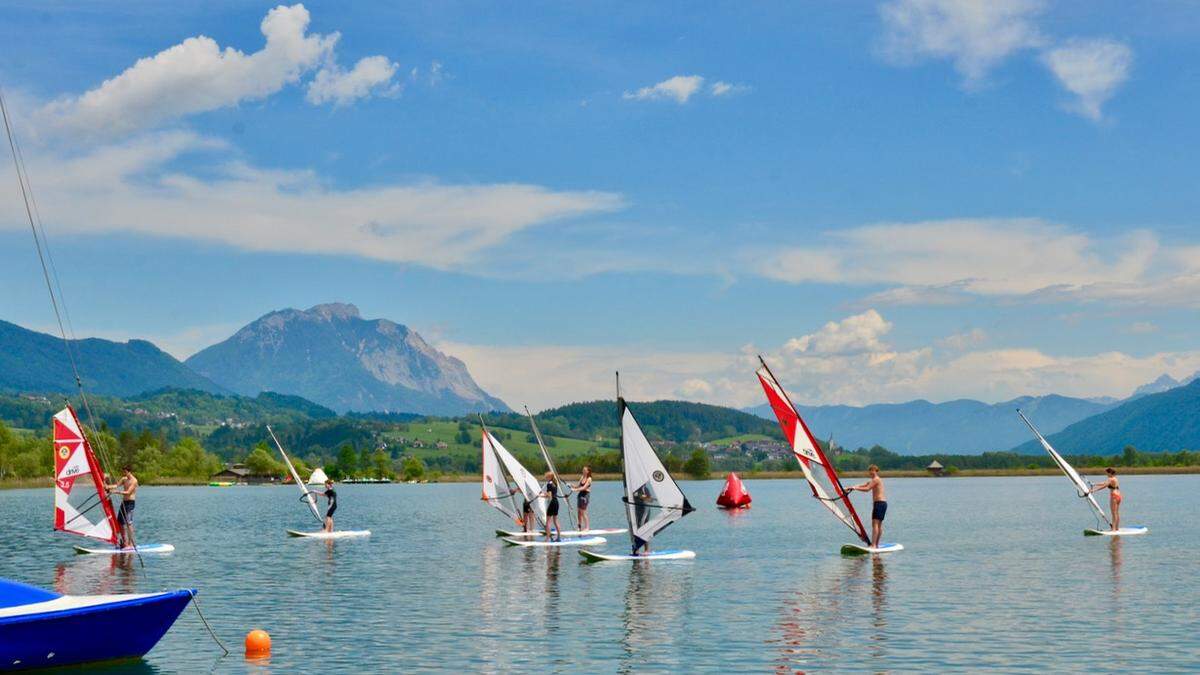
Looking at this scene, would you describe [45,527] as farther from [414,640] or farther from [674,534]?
[414,640]

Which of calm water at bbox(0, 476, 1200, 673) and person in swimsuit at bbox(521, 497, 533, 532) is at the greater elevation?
person in swimsuit at bbox(521, 497, 533, 532)

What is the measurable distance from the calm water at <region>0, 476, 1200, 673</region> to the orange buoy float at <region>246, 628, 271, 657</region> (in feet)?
1.20

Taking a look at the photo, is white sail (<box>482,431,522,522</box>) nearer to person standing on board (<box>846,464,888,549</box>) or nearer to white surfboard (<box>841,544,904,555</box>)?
white surfboard (<box>841,544,904,555</box>)

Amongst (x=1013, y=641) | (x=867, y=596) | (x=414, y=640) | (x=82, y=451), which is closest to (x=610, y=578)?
(x=867, y=596)

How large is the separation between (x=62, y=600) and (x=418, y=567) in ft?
75.1

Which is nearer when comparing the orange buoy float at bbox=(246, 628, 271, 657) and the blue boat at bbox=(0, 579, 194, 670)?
the blue boat at bbox=(0, 579, 194, 670)

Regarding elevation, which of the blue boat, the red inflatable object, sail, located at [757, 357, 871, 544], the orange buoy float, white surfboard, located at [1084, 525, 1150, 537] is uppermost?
sail, located at [757, 357, 871, 544]

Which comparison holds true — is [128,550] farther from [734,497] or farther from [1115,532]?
[734,497]

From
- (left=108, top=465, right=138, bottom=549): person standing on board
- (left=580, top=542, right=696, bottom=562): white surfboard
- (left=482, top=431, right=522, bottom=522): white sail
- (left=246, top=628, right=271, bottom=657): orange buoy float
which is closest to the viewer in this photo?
(left=246, top=628, right=271, bottom=657): orange buoy float

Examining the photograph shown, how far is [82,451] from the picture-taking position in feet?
172

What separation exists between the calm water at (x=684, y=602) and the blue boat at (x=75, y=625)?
671 millimetres

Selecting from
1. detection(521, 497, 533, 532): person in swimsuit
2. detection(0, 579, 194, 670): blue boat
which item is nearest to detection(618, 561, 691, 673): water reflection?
detection(0, 579, 194, 670): blue boat

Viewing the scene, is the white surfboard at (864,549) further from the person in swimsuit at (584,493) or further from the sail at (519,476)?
the sail at (519,476)

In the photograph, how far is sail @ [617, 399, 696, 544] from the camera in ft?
141
